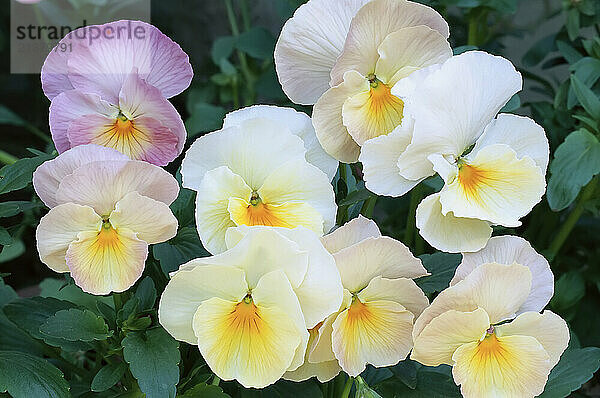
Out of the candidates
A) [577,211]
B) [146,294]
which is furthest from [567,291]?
[146,294]

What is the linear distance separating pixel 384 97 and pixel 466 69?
0.06m

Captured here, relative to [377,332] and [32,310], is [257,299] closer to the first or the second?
[377,332]

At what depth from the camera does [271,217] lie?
0.51 metres

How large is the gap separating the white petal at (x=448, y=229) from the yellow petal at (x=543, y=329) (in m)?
0.06

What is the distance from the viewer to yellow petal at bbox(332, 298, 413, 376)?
509 millimetres

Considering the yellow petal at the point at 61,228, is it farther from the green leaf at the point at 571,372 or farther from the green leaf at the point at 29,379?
the green leaf at the point at 571,372

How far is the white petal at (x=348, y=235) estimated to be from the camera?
1.65ft

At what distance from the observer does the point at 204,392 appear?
0.58 m

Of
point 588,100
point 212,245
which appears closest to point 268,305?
point 212,245

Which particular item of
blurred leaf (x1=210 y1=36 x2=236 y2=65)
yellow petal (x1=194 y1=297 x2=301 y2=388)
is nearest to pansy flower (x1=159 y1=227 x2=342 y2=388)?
yellow petal (x1=194 y1=297 x2=301 y2=388)

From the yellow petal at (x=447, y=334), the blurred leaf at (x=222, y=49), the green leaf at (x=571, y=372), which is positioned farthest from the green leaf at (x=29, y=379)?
the blurred leaf at (x=222, y=49)

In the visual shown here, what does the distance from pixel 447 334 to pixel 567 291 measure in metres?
0.55

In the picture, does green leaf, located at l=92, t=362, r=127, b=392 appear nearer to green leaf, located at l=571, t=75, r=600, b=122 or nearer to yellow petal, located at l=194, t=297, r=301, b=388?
yellow petal, located at l=194, t=297, r=301, b=388

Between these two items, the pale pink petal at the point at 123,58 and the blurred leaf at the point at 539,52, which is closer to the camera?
the pale pink petal at the point at 123,58
